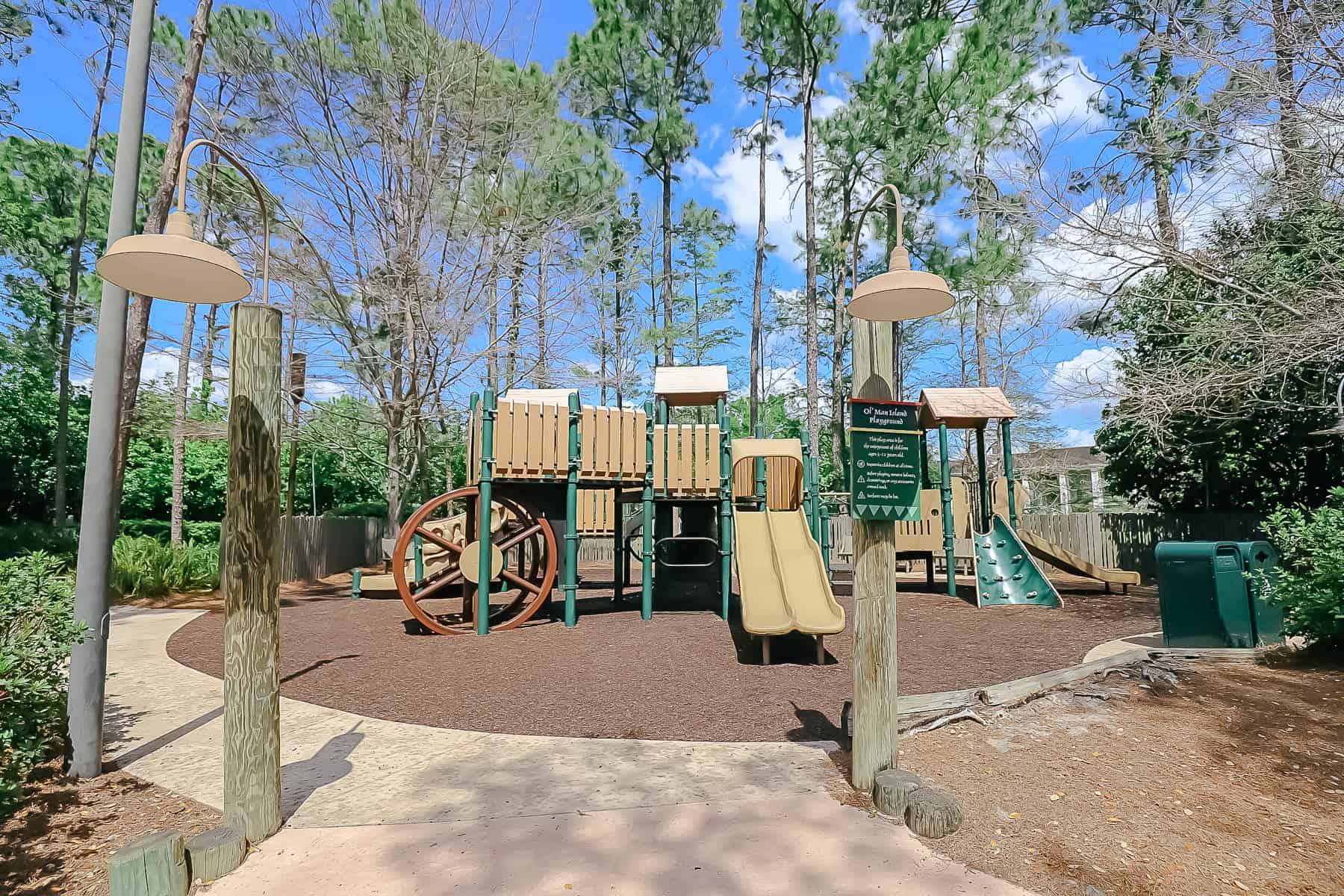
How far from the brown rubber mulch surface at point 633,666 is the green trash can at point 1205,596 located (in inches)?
40.8

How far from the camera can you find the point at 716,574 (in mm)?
11594

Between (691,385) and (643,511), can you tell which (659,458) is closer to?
(643,511)

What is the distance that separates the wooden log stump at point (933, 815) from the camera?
10.6ft

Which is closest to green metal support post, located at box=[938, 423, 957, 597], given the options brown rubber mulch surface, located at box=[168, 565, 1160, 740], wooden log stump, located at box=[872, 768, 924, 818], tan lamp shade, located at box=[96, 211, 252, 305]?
brown rubber mulch surface, located at box=[168, 565, 1160, 740]

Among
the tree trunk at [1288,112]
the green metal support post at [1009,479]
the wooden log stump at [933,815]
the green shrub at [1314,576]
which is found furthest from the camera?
the green metal support post at [1009,479]

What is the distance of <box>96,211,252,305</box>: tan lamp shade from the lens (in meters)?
3.06

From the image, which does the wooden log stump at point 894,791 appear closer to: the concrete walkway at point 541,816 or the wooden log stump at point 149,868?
the concrete walkway at point 541,816

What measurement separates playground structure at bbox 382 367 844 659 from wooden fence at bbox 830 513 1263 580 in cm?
889

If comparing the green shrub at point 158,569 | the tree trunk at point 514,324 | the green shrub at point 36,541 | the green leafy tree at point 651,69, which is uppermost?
the green leafy tree at point 651,69

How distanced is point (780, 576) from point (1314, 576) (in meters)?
4.61

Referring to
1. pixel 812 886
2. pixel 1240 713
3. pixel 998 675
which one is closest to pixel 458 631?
pixel 998 675

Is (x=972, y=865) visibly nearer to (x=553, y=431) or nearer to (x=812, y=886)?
(x=812, y=886)

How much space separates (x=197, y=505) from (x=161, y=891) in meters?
23.4

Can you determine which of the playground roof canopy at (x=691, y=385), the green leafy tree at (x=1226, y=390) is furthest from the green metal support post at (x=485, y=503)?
the green leafy tree at (x=1226, y=390)
